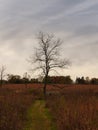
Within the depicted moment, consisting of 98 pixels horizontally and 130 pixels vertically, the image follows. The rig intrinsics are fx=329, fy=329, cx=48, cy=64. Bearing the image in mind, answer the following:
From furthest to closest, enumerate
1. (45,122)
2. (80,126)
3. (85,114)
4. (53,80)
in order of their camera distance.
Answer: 1. (53,80)
2. (45,122)
3. (85,114)
4. (80,126)

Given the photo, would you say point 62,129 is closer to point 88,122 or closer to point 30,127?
point 88,122

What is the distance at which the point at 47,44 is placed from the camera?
46.9 m

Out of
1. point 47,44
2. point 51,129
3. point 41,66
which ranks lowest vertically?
point 51,129

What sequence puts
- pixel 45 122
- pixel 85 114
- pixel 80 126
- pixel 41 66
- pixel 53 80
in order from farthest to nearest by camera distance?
pixel 53 80 → pixel 41 66 → pixel 45 122 → pixel 85 114 → pixel 80 126

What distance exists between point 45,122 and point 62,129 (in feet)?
11.3

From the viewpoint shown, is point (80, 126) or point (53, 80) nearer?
point (80, 126)

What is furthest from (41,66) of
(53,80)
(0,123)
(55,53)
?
(53,80)

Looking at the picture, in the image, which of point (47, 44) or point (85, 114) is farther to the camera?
point (47, 44)

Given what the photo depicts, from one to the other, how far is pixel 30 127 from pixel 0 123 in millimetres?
2038

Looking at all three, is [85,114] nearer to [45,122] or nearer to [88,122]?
[88,122]

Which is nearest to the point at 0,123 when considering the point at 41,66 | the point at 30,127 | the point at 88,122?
the point at 30,127

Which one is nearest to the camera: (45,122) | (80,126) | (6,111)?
(80,126)

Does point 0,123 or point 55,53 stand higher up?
point 55,53

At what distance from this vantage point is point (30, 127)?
42.8 feet
